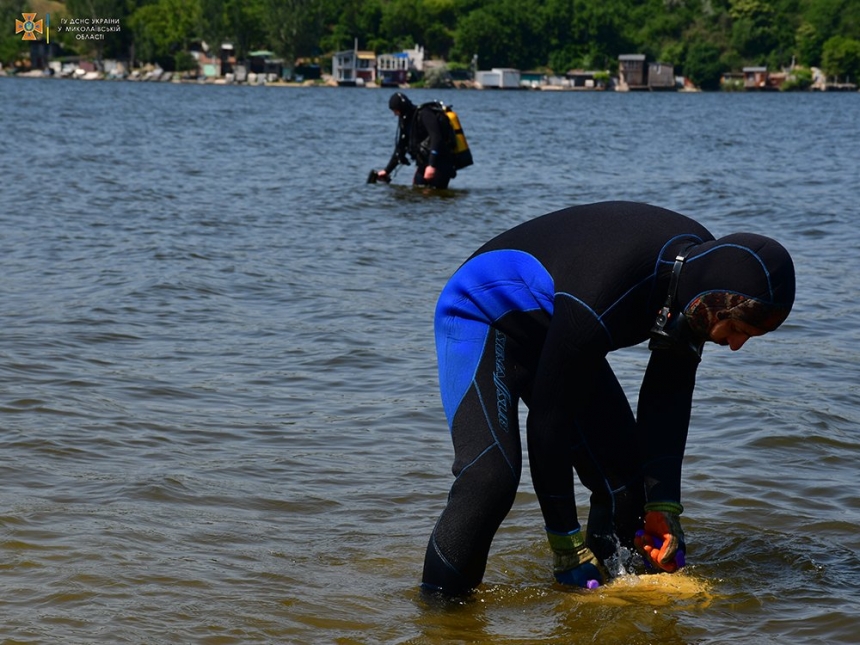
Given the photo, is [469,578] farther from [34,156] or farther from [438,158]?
[34,156]

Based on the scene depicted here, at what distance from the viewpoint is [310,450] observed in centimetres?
562

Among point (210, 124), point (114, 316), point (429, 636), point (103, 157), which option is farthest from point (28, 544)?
point (210, 124)

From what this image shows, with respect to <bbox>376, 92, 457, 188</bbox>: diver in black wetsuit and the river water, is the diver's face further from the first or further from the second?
<bbox>376, 92, 457, 188</bbox>: diver in black wetsuit

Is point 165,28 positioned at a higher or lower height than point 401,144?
higher

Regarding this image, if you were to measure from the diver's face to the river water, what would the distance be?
3.67 feet

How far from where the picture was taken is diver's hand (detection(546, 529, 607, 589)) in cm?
366

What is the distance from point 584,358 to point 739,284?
0.45m

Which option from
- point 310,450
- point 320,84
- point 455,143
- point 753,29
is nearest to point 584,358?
point 310,450

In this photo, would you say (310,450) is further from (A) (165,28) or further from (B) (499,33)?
(B) (499,33)

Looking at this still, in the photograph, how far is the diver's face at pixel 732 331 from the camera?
309cm

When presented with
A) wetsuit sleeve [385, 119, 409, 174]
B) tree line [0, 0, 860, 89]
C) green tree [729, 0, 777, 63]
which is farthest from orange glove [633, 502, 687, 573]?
green tree [729, 0, 777, 63]

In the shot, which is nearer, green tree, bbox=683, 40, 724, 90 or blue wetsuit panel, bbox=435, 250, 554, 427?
blue wetsuit panel, bbox=435, 250, 554, 427

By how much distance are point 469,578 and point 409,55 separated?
13354 centimetres

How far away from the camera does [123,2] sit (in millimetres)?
120312
